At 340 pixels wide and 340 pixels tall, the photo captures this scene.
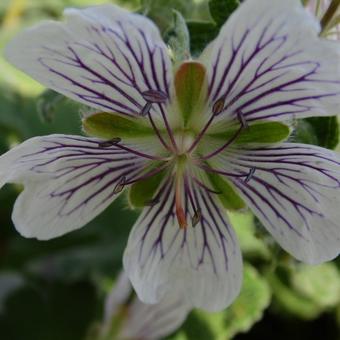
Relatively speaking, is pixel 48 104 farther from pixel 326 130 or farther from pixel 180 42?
pixel 326 130

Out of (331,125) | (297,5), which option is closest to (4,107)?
(331,125)

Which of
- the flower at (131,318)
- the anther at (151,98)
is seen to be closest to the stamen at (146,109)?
the anther at (151,98)

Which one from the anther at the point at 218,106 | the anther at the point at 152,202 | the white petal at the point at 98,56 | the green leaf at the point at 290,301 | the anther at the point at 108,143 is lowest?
the green leaf at the point at 290,301

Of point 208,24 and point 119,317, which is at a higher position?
point 208,24

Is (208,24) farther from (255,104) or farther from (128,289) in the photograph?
(128,289)

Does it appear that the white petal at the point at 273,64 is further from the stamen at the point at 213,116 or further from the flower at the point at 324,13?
the flower at the point at 324,13
